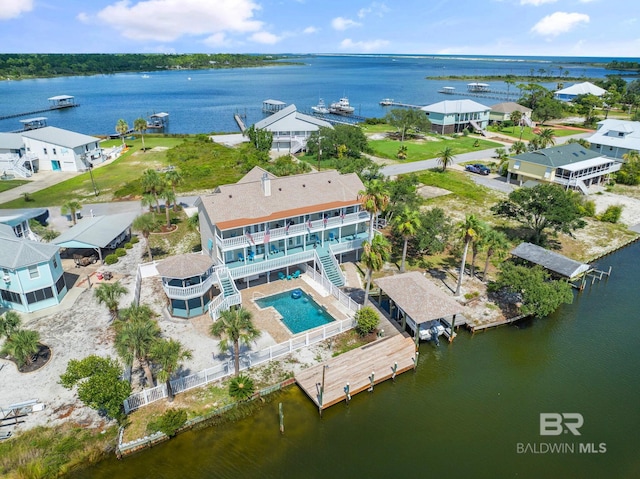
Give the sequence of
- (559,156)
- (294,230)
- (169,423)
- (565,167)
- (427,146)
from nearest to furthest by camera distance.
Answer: (169,423), (294,230), (565,167), (559,156), (427,146)

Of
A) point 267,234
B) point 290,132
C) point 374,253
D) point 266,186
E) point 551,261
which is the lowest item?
point 551,261

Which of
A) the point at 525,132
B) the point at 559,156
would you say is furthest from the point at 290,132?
the point at 525,132

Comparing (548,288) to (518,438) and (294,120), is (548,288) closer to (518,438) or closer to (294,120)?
(518,438)

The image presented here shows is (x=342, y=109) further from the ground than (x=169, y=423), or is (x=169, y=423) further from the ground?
(x=342, y=109)

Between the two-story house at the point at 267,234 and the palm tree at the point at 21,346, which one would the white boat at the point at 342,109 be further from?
the palm tree at the point at 21,346

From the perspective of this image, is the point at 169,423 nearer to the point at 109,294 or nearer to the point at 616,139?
the point at 109,294

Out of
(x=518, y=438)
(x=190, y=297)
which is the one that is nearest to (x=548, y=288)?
(x=518, y=438)

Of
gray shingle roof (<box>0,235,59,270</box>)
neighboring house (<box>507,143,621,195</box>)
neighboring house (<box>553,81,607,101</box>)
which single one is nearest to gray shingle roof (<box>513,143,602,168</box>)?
neighboring house (<box>507,143,621,195</box>)

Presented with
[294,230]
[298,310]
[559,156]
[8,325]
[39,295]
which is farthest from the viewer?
[559,156]
